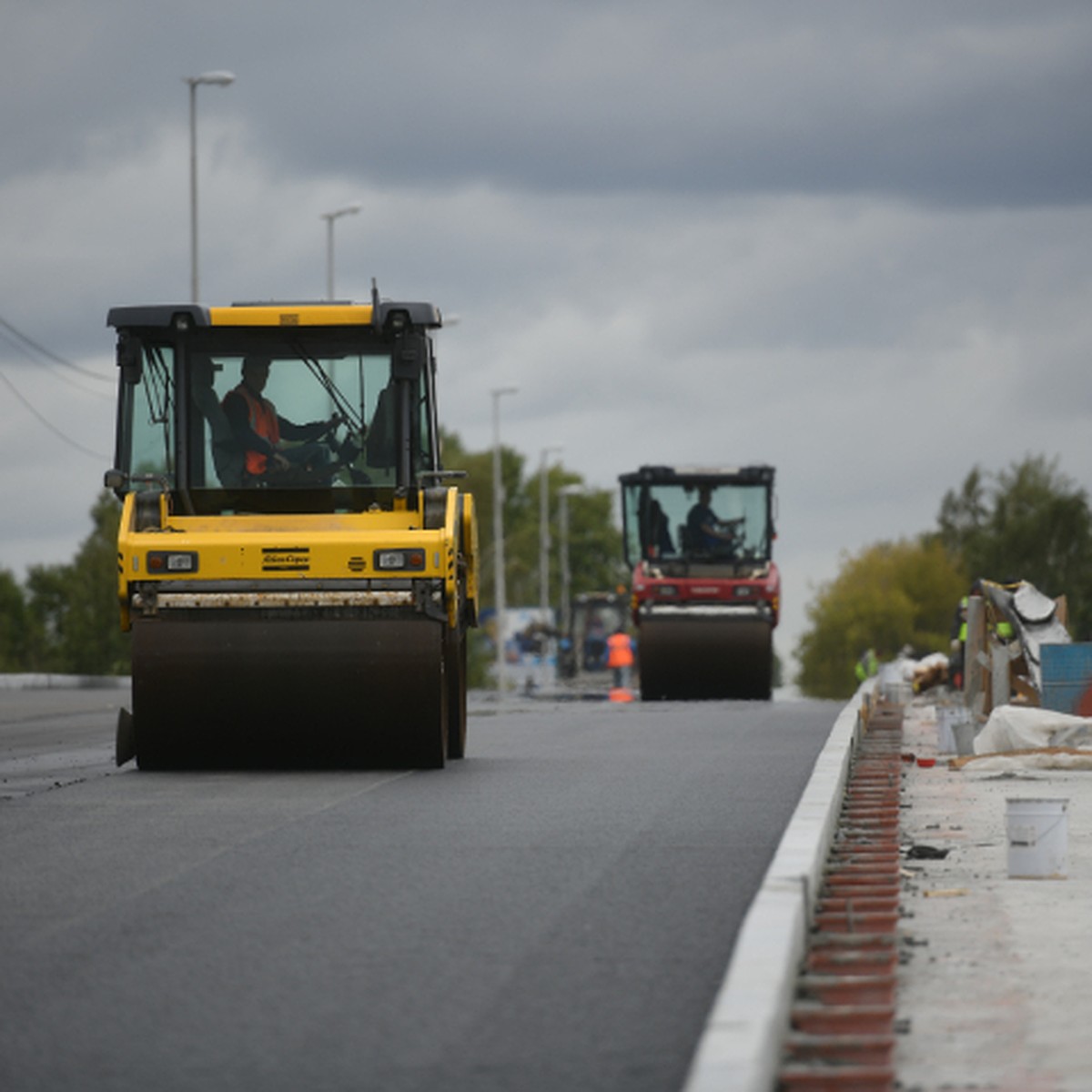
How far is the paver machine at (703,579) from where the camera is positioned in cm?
3152

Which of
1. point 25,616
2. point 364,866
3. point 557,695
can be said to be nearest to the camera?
point 364,866

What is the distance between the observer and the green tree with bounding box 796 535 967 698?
136m

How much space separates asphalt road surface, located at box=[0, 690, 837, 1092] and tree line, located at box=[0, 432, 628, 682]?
59.4m

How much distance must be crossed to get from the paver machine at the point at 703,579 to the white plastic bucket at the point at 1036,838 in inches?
846

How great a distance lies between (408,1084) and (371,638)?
29.1 feet

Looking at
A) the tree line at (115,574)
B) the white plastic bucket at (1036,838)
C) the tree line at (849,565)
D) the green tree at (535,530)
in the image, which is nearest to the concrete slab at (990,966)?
the white plastic bucket at (1036,838)

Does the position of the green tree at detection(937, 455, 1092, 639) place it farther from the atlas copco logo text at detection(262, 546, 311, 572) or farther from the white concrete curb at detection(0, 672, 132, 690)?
the atlas copco logo text at detection(262, 546, 311, 572)

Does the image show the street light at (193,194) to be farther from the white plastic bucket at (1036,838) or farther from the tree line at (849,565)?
the tree line at (849,565)

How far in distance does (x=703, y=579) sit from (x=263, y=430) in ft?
55.9

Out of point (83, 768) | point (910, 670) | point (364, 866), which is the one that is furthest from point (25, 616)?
point (364, 866)

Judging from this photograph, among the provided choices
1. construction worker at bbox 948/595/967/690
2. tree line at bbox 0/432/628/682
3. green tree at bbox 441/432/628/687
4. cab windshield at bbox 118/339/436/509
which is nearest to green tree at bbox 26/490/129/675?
tree line at bbox 0/432/628/682

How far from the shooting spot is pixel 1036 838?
385 inches

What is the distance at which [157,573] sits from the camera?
14188 mm

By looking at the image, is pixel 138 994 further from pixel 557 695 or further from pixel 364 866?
pixel 557 695
